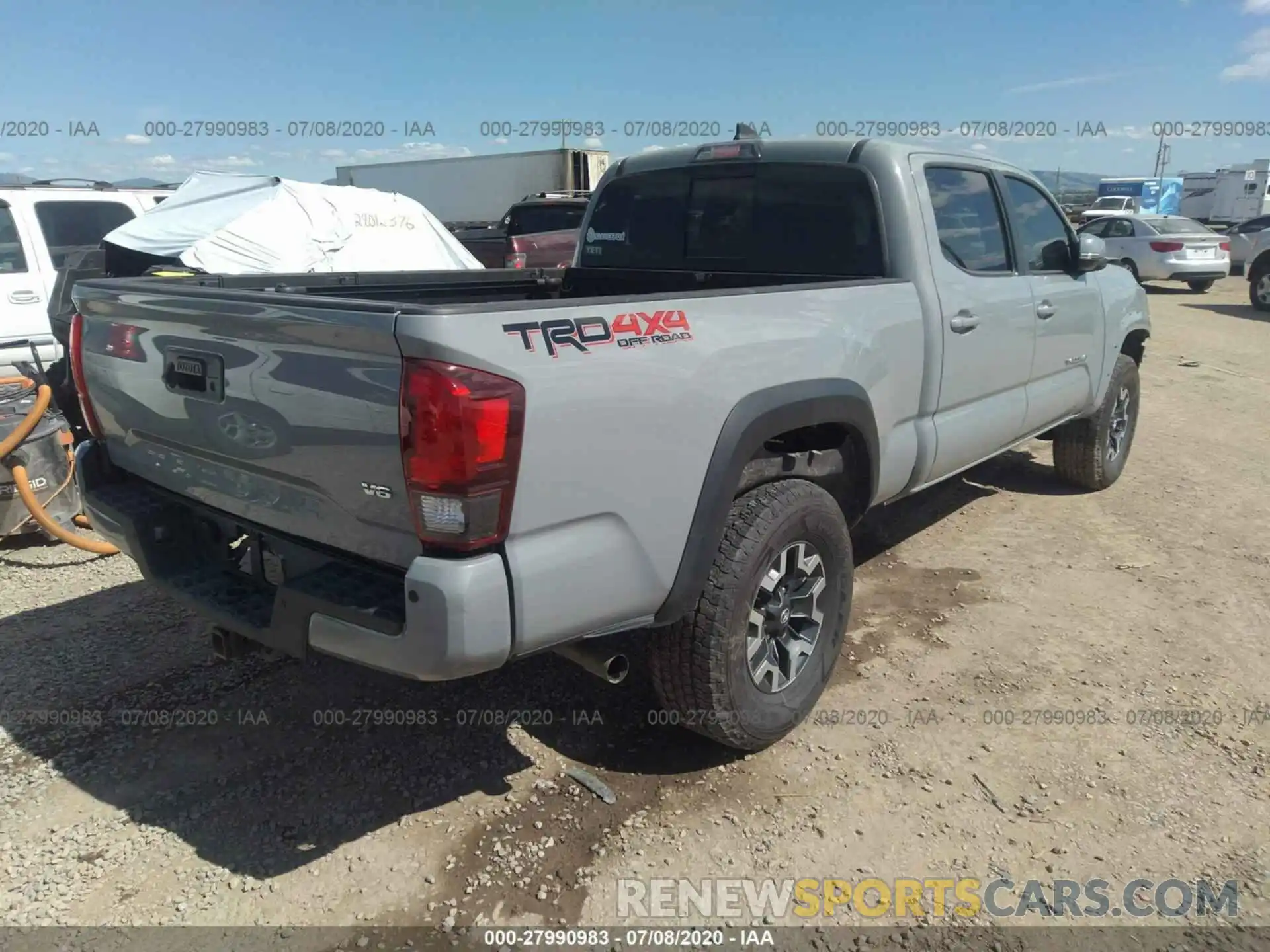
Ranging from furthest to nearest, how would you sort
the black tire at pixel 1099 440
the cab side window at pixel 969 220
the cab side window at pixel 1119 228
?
the cab side window at pixel 1119 228, the black tire at pixel 1099 440, the cab side window at pixel 969 220

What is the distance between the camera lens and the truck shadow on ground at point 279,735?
2.76 meters

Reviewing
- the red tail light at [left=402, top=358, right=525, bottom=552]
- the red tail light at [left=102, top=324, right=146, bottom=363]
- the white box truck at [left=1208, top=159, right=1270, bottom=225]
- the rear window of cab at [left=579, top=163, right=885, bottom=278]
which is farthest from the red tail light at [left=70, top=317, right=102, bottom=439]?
the white box truck at [left=1208, top=159, right=1270, bottom=225]

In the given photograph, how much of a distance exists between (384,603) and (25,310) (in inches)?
265

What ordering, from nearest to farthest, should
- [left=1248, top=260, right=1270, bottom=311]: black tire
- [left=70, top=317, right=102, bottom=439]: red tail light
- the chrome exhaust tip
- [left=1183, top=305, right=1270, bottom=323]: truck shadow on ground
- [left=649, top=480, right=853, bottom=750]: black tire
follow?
the chrome exhaust tip < [left=649, top=480, right=853, bottom=750]: black tire < [left=70, top=317, right=102, bottom=439]: red tail light < [left=1183, top=305, right=1270, bottom=323]: truck shadow on ground < [left=1248, top=260, right=1270, bottom=311]: black tire

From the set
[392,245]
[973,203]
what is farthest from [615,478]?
[392,245]

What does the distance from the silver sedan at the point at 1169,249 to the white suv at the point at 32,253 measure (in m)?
17.0

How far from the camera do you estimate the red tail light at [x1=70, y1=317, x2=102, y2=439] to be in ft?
9.86

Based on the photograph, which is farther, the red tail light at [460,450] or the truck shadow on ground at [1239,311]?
the truck shadow on ground at [1239,311]

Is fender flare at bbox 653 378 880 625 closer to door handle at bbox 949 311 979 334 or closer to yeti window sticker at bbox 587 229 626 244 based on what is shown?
door handle at bbox 949 311 979 334

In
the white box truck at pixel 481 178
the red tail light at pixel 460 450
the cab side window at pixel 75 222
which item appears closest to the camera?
the red tail light at pixel 460 450

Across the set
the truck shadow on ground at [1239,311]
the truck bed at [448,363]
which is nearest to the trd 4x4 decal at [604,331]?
the truck bed at [448,363]

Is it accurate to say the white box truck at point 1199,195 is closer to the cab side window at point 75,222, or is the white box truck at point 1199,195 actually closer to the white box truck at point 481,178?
the white box truck at point 481,178

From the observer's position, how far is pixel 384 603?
2.20m

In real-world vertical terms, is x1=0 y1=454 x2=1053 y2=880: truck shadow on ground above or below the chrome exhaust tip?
below
